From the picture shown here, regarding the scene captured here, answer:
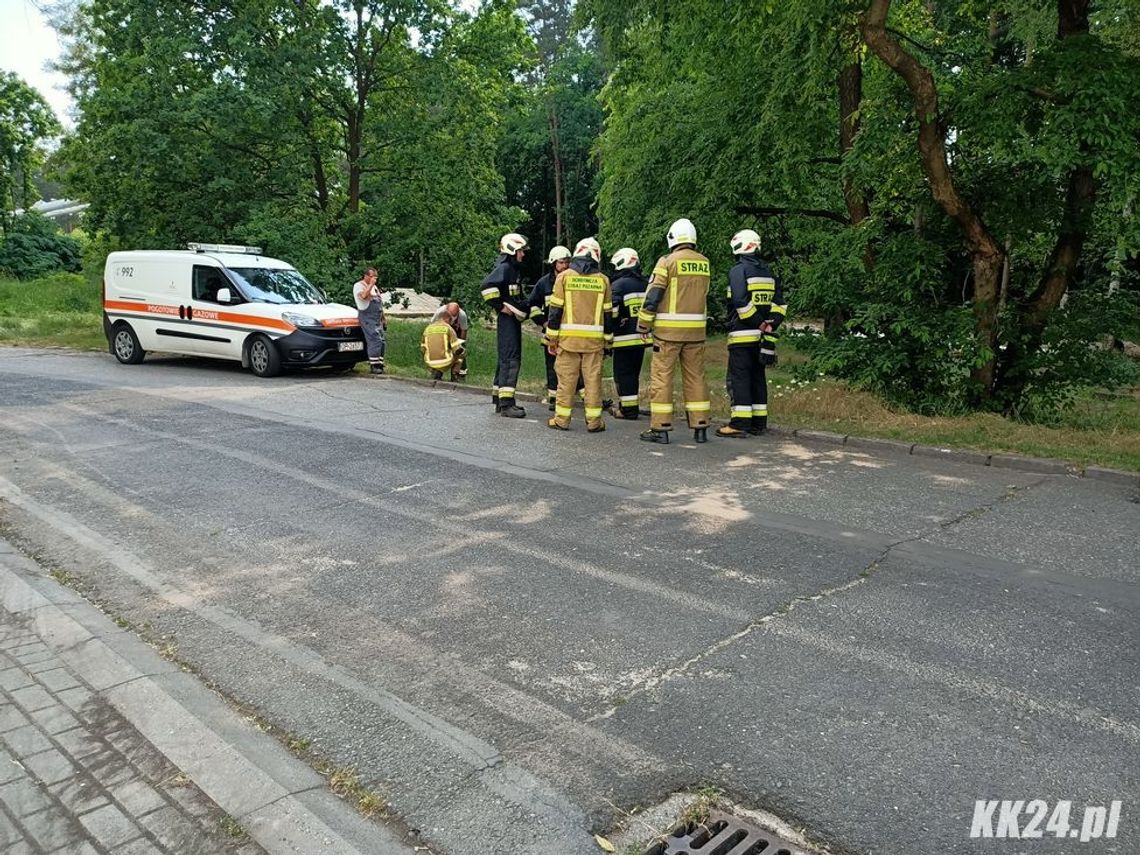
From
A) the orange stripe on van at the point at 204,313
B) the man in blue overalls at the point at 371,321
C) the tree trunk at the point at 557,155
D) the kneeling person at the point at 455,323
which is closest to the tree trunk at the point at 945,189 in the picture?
the kneeling person at the point at 455,323

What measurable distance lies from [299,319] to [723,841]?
1260 centimetres

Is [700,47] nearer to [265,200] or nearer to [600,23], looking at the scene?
[600,23]

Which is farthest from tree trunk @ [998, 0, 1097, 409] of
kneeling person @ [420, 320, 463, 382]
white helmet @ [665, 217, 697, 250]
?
kneeling person @ [420, 320, 463, 382]

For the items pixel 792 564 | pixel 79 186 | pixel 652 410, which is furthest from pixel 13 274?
pixel 792 564

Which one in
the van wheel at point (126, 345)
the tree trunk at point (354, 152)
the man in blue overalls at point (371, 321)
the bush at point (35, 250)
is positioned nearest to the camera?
the man in blue overalls at point (371, 321)

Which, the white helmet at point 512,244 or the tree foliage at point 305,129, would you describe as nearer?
the white helmet at point 512,244

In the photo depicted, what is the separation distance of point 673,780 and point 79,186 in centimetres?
2339

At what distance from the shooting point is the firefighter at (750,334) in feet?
30.7

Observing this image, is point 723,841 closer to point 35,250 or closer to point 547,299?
point 547,299

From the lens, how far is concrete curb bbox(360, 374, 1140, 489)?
293 inches

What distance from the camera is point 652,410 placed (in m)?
9.11

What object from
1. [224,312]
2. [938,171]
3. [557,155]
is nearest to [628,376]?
[938,171]

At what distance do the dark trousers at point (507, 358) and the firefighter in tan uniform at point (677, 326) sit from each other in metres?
2.14

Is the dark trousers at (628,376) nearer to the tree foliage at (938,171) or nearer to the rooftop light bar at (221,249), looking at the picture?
the tree foliage at (938,171)
